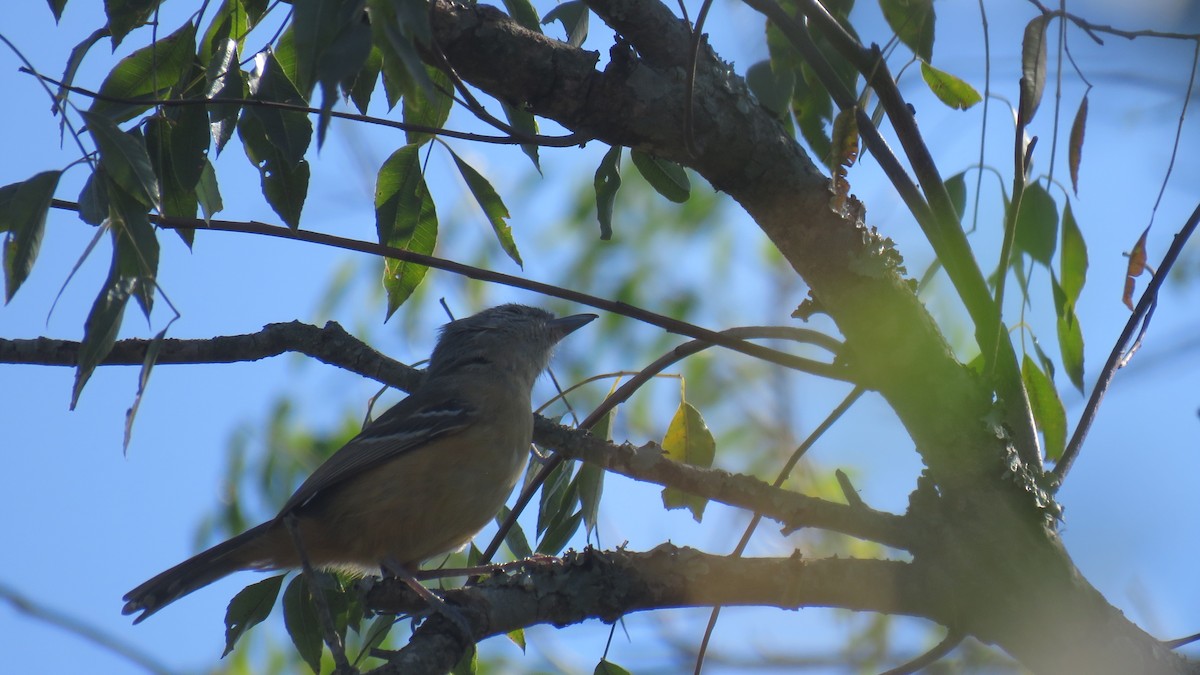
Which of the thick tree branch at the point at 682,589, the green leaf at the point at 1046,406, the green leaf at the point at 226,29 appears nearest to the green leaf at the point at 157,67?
the green leaf at the point at 226,29

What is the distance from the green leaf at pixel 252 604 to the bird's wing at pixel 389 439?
567 mm

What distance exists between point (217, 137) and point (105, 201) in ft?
2.13

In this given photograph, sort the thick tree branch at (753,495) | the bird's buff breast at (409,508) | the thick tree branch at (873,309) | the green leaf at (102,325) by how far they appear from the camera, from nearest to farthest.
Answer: the green leaf at (102,325)
the thick tree branch at (873,309)
the thick tree branch at (753,495)
the bird's buff breast at (409,508)

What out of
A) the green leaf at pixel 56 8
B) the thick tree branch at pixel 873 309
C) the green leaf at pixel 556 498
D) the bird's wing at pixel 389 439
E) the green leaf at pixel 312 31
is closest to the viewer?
the green leaf at pixel 312 31

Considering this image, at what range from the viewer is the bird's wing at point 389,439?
13.2ft

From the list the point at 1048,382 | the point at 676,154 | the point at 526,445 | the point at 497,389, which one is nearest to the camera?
the point at 676,154

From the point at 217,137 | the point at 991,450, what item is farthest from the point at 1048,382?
the point at 217,137

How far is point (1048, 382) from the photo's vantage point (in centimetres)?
340

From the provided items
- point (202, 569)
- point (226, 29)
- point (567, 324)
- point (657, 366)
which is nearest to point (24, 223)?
point (226, 29)

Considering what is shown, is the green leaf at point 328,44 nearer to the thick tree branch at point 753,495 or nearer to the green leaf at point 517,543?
the thick tree branch at point 753,495

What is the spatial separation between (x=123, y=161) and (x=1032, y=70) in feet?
7.47

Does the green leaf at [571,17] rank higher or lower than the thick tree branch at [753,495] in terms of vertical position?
higher

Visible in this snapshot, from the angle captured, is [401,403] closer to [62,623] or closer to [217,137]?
[217,137]

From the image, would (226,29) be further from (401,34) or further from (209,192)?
(401,34)
